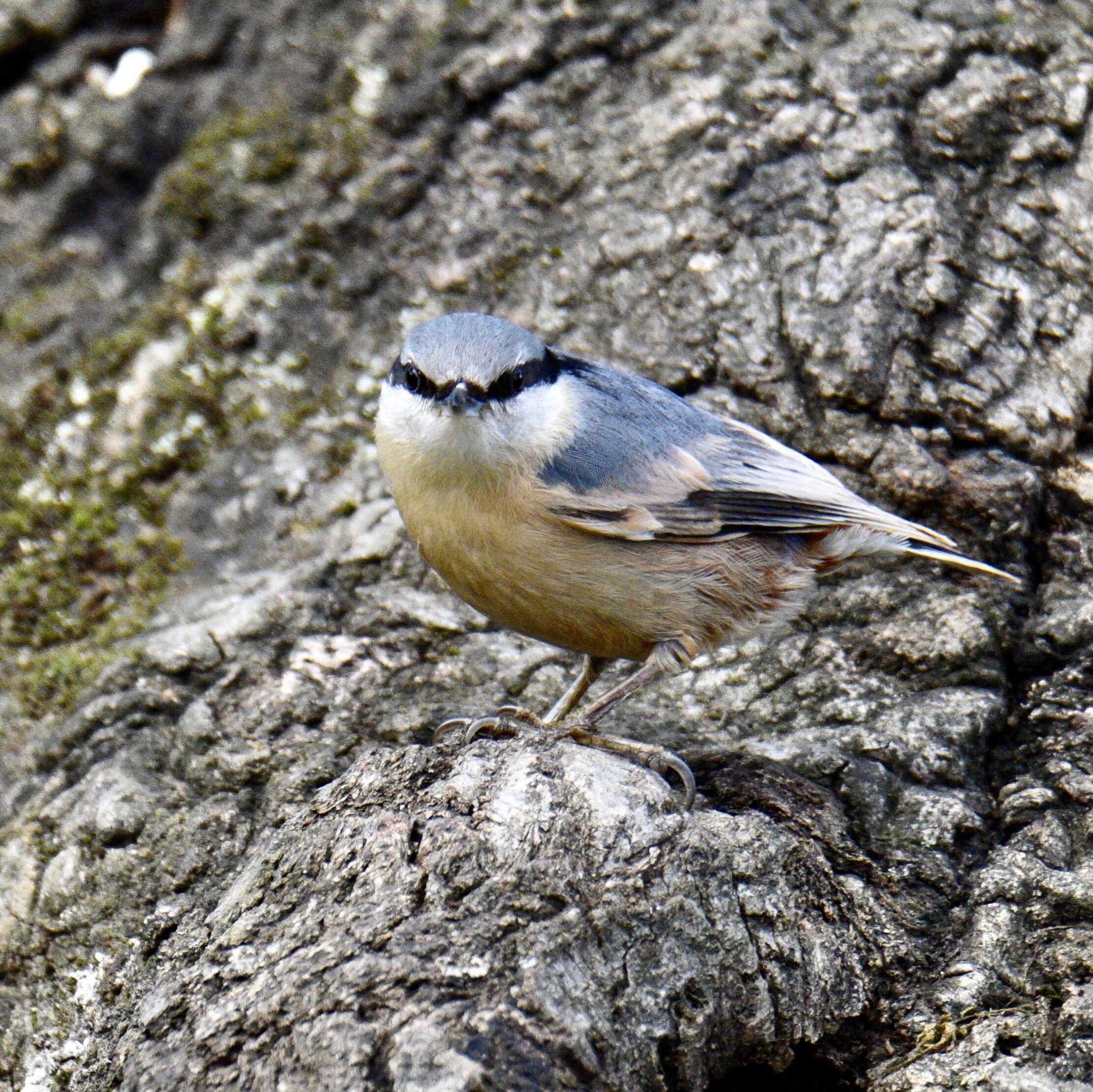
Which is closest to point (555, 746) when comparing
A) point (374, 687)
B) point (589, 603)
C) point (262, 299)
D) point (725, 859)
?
point (725, 859)

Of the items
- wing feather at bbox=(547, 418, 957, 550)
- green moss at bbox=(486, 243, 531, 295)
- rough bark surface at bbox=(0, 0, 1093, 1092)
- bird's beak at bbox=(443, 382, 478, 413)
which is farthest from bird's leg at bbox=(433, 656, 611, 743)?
green moss at bbox=(486, 243, 531, 295)

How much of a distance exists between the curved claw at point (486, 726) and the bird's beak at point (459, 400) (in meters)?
0.70

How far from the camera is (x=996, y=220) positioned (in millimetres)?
3428

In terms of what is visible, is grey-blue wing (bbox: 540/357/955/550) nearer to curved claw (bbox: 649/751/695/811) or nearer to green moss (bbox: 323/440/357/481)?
curved claw (bbox: 649/751/695/811)

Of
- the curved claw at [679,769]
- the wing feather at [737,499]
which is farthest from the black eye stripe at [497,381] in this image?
the curved claw at [679,769]

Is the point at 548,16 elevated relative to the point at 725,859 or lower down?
elevated

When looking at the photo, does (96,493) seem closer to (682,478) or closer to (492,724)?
(492,724)

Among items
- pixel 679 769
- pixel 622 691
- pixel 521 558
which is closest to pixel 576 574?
pixel 521 558

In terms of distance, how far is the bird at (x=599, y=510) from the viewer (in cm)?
287

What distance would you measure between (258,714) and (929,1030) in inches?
66.3

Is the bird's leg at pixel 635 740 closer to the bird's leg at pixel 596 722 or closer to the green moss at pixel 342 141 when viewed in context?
the bird's leg at pixel 596 722

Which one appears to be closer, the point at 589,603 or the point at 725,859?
the point at 725,859

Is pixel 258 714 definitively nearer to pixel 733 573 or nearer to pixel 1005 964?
pixel 733 573

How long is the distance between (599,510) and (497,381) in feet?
1.29
